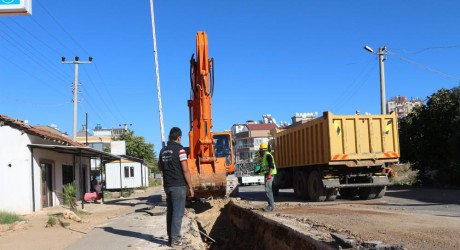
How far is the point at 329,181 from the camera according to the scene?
15406 mm

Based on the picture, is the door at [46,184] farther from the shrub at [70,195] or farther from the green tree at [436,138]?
the green tree at [436,138]

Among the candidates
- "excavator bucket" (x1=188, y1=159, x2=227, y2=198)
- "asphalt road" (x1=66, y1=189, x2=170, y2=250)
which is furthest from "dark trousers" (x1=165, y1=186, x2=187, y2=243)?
"excavator bucket" (x1=188, y1=159, x2=227, y2=198)

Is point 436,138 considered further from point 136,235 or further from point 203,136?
point 136,235

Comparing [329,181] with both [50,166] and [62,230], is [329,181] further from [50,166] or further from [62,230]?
[50,166]

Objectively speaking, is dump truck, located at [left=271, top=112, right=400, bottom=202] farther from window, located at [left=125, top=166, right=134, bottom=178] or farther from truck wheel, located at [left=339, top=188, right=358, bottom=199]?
window, located at [left=125, top=166, right=134, bottom=178]

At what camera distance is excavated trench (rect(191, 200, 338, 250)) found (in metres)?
8.00

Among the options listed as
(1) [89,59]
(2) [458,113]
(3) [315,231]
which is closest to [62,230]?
(3) [315,231]

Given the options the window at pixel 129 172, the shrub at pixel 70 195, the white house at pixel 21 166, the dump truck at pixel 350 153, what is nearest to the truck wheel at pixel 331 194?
the dump truck at pixel 350 153

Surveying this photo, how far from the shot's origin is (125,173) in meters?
46.5

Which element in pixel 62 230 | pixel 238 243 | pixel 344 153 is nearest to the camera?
pixel 62 230

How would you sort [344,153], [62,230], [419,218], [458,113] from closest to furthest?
[419,218], [62,230], [344,153], [458,113]

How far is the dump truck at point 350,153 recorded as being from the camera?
601 inches

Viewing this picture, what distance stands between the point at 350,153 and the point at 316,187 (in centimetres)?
186

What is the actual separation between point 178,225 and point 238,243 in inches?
202
